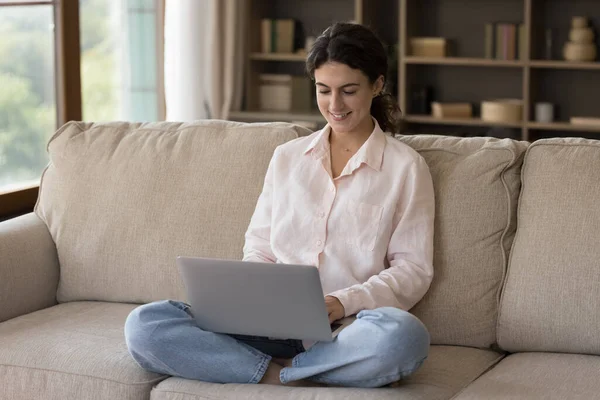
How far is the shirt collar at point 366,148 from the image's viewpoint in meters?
2.44

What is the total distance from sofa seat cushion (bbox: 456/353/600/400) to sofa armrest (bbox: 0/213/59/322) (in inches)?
50.1

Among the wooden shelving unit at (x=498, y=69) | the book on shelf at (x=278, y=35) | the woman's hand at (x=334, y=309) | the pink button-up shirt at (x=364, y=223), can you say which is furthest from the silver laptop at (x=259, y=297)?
the book on shelf at (x=278, y=35)

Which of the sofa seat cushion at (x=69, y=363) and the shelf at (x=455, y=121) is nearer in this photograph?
the sofa seat cushion at (x=69, y=363)

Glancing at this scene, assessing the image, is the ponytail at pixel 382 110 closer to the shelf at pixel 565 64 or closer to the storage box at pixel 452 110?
the shelf at pixel 565 64

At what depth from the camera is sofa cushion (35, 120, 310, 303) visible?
2717mm

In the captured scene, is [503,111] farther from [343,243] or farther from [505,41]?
[343,243]

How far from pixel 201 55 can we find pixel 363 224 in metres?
3.10

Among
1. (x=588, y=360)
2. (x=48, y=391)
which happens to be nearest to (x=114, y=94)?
(x=48, y=391)

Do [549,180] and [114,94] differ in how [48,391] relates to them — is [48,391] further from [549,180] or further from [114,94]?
[114,94]

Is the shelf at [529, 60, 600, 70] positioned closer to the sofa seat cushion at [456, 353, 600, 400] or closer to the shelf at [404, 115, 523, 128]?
the shelf at [404, 115, 523, 128]

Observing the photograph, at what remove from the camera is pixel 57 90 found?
4.20 meters

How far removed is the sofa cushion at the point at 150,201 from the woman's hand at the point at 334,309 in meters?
0.47

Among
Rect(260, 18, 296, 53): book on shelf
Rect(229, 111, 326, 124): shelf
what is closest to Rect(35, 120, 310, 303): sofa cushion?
Rect(229, 111, 326, 124): shelf

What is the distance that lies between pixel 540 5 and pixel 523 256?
3.03 meters
